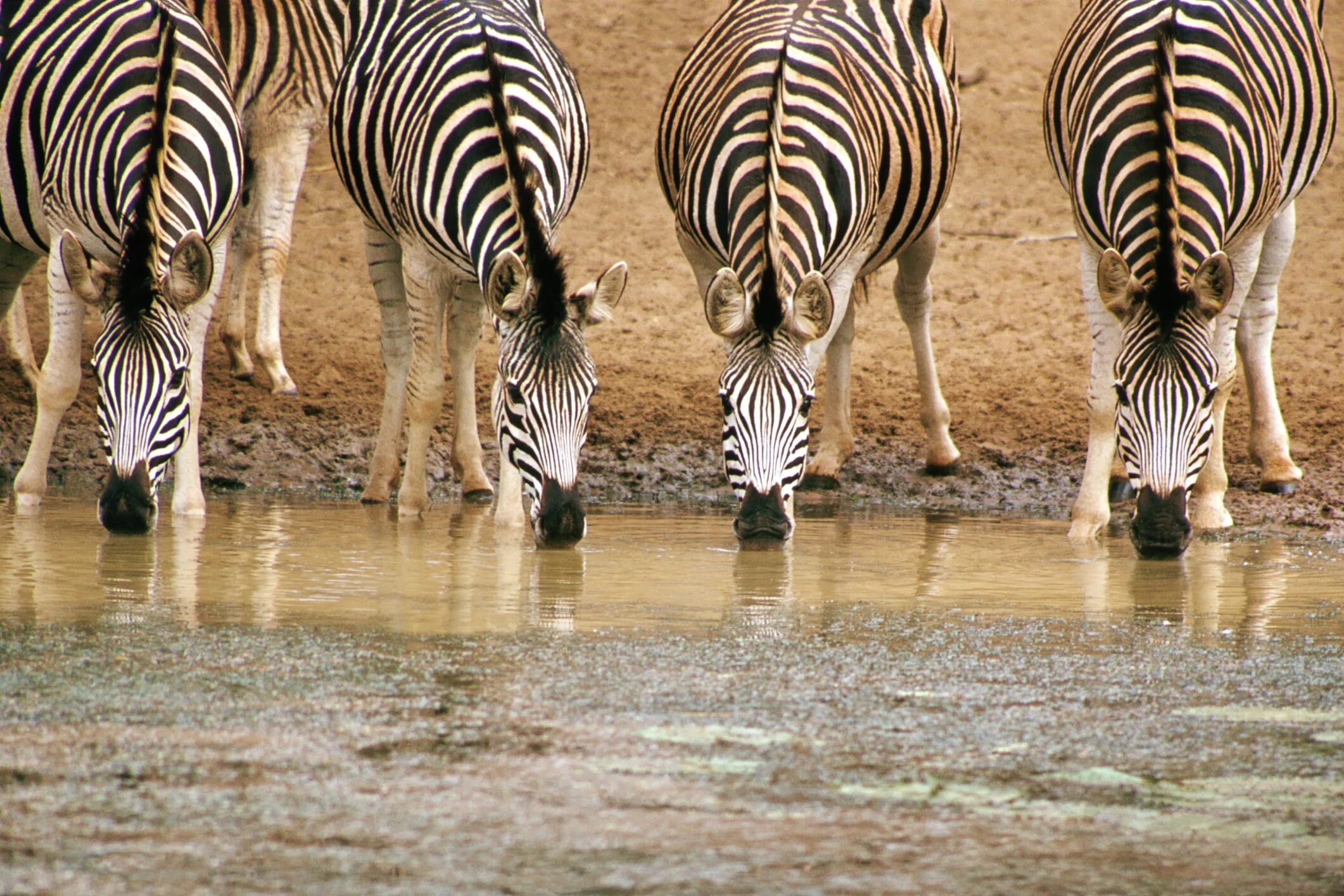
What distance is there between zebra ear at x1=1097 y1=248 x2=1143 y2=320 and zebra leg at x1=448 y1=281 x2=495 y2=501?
8.68 ft

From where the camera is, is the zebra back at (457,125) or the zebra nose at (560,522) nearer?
the zebra nose at (560,522)

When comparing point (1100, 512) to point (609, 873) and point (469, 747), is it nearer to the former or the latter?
point (469, 747)

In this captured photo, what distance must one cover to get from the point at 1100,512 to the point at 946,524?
67cm

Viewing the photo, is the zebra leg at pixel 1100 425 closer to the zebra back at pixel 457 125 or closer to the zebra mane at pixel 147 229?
the zebra back at pixel 457 125

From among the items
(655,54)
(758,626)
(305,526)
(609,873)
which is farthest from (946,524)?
(655,54)

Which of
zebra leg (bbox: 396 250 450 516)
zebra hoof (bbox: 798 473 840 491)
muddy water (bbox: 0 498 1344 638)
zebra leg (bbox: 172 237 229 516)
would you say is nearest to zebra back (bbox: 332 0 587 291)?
zebra leg (bbox: 396 250 450 516)

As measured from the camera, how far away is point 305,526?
6.39 meters

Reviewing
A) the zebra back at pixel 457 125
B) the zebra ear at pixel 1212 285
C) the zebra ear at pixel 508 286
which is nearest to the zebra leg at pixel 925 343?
the zebra back at pixel 457 125

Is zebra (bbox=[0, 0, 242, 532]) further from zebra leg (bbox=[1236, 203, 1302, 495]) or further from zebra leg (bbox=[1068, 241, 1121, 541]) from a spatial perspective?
zebra leg (bbox=[1236, 203, 1302, 495])

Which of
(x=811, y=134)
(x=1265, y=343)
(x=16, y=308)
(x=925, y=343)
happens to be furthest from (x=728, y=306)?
(x=16, y=308)

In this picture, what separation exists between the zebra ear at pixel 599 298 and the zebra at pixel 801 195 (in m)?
0.33

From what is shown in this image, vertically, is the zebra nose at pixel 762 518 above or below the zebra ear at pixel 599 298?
below

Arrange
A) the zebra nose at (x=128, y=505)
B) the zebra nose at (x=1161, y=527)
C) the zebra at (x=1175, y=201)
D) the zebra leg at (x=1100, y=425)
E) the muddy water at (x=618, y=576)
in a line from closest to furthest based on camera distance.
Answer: the muddy water at (x=618, y=576) → the zebra nose at (x=1161, y=527) → the zebra nose at (x=128, y=505) → the zebra at (x=1175, y=201) → the zebra leg at (x=1100, y=425)

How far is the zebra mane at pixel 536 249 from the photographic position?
20.0 feet
